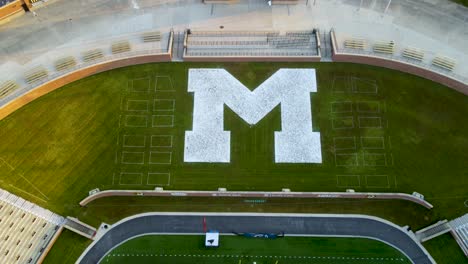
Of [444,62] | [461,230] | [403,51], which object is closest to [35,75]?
[403,51]

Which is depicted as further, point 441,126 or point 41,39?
point 41,39

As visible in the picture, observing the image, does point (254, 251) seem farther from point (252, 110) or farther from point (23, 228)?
point (23, 228)

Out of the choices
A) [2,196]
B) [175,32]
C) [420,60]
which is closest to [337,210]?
[420,60]

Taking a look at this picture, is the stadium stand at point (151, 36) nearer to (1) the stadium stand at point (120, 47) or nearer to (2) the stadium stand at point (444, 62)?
(1) the stadium stand at point (120, 47)

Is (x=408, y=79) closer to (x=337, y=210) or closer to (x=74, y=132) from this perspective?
(x=337, y=210)

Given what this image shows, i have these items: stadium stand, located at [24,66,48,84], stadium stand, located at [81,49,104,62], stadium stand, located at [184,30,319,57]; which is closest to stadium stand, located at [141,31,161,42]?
stadium stand, located at [184,30,319,57]

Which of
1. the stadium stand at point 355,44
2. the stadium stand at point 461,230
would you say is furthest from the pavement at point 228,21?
the stadium stand at point 461,230

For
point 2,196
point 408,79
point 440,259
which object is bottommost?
point 440,259

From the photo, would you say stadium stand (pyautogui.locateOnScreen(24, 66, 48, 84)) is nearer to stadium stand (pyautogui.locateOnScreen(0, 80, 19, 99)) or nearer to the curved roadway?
stadium stand (pyautogui.locateOnScreen(0, 80, 19, 99))
